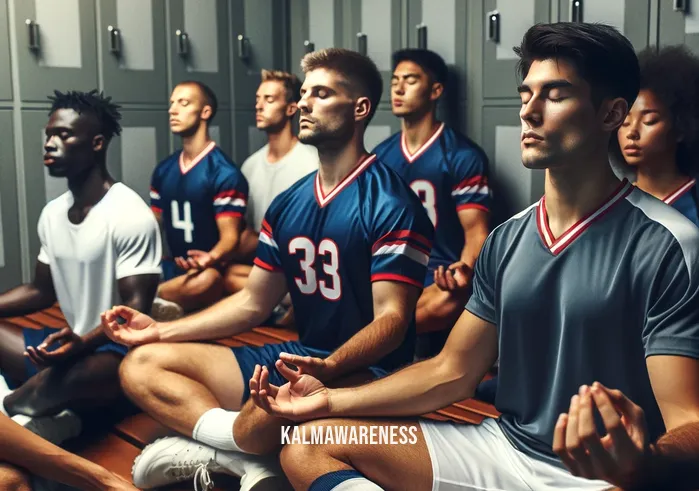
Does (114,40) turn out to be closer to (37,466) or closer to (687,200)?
(37,466)

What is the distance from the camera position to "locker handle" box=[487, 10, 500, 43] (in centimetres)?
282

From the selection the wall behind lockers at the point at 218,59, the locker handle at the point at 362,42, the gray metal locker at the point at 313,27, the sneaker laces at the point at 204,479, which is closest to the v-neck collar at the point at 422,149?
the wall behind lockers at the point at 218,59

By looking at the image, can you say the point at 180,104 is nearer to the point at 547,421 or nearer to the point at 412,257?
the point at 412,257

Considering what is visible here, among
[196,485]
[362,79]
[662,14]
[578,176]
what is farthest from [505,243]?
[662,14]

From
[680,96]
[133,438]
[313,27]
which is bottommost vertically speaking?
[133,438]

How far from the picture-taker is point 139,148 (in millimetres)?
3393

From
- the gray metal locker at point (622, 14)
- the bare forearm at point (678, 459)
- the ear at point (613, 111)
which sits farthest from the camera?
the gray metal locker at point (622, 14)

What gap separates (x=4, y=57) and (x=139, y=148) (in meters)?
0.56

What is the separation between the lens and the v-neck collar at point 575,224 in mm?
1390

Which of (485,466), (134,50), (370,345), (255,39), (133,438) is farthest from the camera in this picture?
(255,39)

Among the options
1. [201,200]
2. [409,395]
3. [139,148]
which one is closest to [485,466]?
[409,395]

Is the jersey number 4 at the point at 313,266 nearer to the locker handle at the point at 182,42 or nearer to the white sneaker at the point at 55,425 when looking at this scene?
the white sneaker at the point at 55,425

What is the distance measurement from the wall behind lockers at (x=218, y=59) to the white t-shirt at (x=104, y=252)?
Answer: 0.86 metres

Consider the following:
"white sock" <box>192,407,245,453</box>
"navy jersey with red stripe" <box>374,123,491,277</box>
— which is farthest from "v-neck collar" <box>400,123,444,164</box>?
"white sock" <box>192,407,245,453</box>
